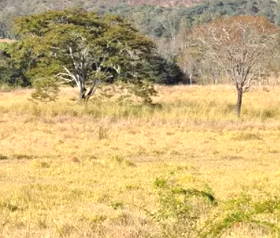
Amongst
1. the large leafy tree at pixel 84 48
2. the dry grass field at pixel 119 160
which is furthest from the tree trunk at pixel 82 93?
the dry grass field at pixel 119 160

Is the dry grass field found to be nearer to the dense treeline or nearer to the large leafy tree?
the large leafy tree

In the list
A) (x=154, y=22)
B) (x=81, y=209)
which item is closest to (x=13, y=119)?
(x=81, y=209)

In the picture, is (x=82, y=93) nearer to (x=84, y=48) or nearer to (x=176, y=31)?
(x=84, y=48)

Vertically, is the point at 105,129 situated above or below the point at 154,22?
below

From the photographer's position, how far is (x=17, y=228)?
24.9 feet

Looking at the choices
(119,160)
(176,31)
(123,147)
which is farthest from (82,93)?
(176,31)

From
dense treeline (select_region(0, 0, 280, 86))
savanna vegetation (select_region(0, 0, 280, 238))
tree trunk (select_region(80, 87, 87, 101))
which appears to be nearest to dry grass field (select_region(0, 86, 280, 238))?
savanna vegetation (select_region(0, 0, 280, 238))

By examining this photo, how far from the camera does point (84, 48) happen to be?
1131 inches

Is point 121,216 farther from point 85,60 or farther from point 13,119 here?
point 85,60

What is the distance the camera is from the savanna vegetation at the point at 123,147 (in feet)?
23.8

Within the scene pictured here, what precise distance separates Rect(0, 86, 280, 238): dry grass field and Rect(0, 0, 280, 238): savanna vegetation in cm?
4

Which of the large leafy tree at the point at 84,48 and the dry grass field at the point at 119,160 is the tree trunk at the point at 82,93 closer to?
the large leafy tree at the point at 84,48

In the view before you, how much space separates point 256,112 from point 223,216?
24033 millimetres

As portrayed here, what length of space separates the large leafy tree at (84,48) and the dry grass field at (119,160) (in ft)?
4.84
